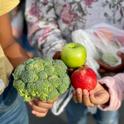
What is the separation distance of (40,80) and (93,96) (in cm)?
28

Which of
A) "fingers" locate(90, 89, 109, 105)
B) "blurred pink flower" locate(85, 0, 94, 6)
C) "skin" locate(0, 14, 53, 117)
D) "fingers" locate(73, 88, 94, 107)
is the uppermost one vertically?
"skin" locate(0, 14, 53, 117)

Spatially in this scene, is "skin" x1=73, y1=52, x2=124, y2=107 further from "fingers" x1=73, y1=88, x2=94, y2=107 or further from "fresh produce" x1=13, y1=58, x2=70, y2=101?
"fresh produce" x1=13, y1=58, x2=70, y2=101

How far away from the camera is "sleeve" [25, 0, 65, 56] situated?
2068mm

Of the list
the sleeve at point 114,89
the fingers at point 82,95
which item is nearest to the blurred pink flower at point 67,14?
the sleeve at point 114,89

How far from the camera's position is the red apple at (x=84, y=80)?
5.35 ft

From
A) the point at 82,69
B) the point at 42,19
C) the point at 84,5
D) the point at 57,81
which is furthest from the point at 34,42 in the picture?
the point at 57,81

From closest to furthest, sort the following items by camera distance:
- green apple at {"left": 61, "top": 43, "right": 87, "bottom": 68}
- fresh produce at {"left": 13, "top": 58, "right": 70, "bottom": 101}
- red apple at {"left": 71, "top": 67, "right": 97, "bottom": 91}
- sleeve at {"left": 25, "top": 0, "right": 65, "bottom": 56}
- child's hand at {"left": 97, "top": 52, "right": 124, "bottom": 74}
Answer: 1. fresh produce at {"left": 13, "top": 58, "right": 70, "bottom": 101}
2. red apple at {"left": 71, "top": 67, "right": 97, "bottom": 91}
3. green apple at {"left": 61, "top": 43, "right": 87, "bottom": 68}
4. child's hand at {"left": 97, "top": 52, "right": 124, "bottom": 74}
5. sleeve at {"left": 25, "top": 0, "right": 65, "bottom": 56}

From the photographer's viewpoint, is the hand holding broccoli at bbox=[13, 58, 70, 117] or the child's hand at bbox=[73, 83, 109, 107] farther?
the child's hand at bbox=[73, 83, 109, 107]

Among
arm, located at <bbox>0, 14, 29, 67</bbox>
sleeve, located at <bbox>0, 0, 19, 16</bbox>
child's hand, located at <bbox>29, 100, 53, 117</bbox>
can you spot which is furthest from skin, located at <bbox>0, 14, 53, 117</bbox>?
child's hand, located at <bbox>29, 100, 53, 117</bbox>

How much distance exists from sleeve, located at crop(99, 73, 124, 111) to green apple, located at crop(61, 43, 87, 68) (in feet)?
0.43

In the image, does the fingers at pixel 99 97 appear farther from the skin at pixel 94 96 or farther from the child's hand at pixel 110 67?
the child's hand at pixel 110 67

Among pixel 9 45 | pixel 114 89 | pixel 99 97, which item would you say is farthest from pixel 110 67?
pixel 9 45

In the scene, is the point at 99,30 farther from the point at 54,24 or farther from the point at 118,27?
the point at 54,24

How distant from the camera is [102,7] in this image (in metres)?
1.97
